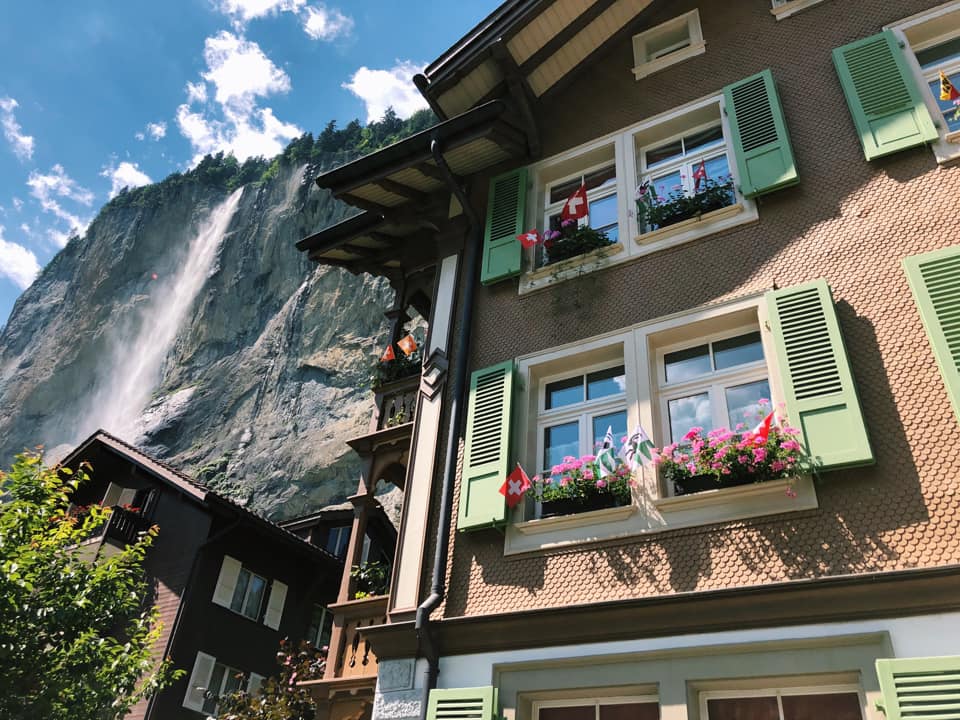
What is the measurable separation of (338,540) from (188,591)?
5206mm

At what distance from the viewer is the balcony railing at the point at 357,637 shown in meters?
8.97

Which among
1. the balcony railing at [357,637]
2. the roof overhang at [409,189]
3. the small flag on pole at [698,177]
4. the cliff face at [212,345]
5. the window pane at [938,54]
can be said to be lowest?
the balcony railing at [357,637]

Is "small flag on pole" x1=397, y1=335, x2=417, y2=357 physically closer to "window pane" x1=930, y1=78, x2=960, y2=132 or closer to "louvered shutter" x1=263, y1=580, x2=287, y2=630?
"window pane" x1=930, y1=78, x2=960, y2=132

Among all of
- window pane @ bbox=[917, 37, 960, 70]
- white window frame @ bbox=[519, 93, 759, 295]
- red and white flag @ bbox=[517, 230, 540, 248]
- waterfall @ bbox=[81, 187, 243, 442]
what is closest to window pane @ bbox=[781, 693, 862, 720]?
white window frame @ bbox=[519, 93, 759, 295]

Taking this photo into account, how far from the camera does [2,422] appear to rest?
54.5m

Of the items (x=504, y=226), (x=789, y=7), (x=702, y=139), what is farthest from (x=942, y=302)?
(x=504, y=226)

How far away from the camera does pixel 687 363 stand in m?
8.30

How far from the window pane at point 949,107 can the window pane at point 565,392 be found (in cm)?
441

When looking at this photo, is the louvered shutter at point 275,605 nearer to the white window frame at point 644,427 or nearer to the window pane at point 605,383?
the white window frame at point 644,427

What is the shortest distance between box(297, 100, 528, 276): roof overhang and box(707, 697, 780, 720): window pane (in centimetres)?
688

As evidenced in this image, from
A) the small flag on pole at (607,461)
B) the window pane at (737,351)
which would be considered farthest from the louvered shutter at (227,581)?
the window pane at (737,351)

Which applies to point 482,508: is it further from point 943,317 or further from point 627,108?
point 627,108

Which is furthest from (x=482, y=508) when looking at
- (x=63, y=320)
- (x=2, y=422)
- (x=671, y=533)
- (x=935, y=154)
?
(x=63, y=320)

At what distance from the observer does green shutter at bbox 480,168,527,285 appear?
10.1 m
